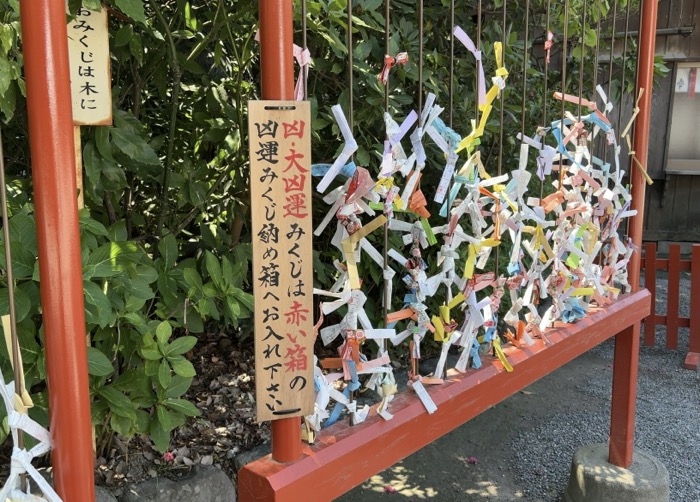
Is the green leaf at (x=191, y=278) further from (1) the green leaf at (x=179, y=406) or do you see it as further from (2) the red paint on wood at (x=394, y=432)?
(2) the red paint on wood at (x=394, y=432)

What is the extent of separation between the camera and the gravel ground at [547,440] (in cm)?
289

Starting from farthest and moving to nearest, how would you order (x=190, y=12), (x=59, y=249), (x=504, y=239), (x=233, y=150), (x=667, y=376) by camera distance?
1. (x=667, y=376)
2. (x=504, y=239)
3. (x=233, y=150)
4. (x=190, y=12)
5. (x=59, y=249)

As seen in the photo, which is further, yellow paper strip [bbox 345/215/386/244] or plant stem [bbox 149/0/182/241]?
plant stem [bbox 149/0/182/241]

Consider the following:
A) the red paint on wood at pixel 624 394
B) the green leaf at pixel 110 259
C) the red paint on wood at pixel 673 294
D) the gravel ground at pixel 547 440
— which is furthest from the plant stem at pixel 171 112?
the red paint on wood at pixel 673 294

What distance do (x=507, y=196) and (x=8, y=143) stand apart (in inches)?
61.5

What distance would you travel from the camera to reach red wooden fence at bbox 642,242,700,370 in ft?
15.1

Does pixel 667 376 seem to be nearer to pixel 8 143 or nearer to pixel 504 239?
pixel 504 239

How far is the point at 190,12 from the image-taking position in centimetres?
198

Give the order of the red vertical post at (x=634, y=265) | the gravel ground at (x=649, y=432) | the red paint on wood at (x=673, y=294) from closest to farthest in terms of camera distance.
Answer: the red vertical post at (x=634, y=265) → the gravel ground at (x=649, y=432) → the red paint on wood at (x=673, y=294)

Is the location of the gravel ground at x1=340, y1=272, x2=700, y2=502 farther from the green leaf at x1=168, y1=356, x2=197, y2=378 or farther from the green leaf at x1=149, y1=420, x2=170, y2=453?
the green leaf at x1=168, y1=356, x2=197, y2=378

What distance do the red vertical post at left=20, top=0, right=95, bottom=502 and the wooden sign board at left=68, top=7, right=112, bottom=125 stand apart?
66cm

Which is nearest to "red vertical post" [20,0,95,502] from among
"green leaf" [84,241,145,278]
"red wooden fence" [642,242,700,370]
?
"green leaf" [84,241,145,278]

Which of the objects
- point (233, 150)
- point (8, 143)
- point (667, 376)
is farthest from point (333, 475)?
point (667, 376)

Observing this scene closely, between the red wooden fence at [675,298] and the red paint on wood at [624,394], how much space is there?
7.49 ft
